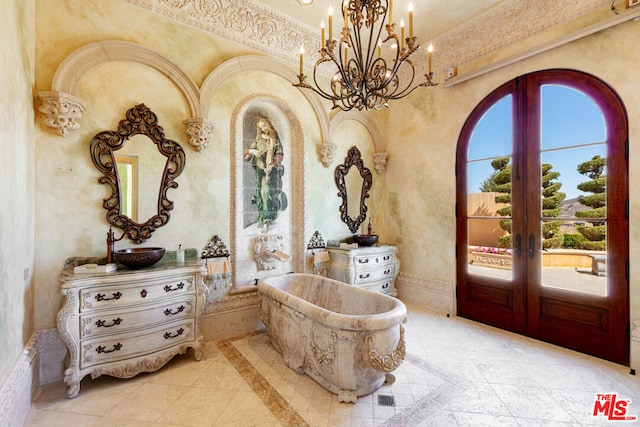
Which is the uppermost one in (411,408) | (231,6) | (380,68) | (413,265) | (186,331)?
(231,6)

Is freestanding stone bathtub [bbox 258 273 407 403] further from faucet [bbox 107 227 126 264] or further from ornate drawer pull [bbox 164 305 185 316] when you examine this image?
faucet [bbox 107 227 126 264]

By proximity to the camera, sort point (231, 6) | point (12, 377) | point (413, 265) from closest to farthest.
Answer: point (12, 377) → point (231, 6) → point (413, 265)

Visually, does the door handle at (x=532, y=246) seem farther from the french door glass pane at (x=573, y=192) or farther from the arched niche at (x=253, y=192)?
the arched niche at (x=253, y=192)

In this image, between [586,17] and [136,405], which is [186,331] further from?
[586,17]

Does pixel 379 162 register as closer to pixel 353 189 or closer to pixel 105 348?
pixel 353 189

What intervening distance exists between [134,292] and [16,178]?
1122 millimetres

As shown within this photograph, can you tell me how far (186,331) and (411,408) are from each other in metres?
2.03

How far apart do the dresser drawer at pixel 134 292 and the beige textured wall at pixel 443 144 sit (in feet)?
10.4

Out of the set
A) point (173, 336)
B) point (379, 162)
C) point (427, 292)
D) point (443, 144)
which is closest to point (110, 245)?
point (173, 336)

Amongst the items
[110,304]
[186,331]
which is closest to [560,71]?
[186,331]

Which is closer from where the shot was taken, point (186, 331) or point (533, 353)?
point (186, 331)

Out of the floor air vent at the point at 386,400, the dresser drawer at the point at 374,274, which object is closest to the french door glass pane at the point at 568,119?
the dresser drawer at the point at 374,274

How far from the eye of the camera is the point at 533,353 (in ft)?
9.30

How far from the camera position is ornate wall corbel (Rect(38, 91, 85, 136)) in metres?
2.27
